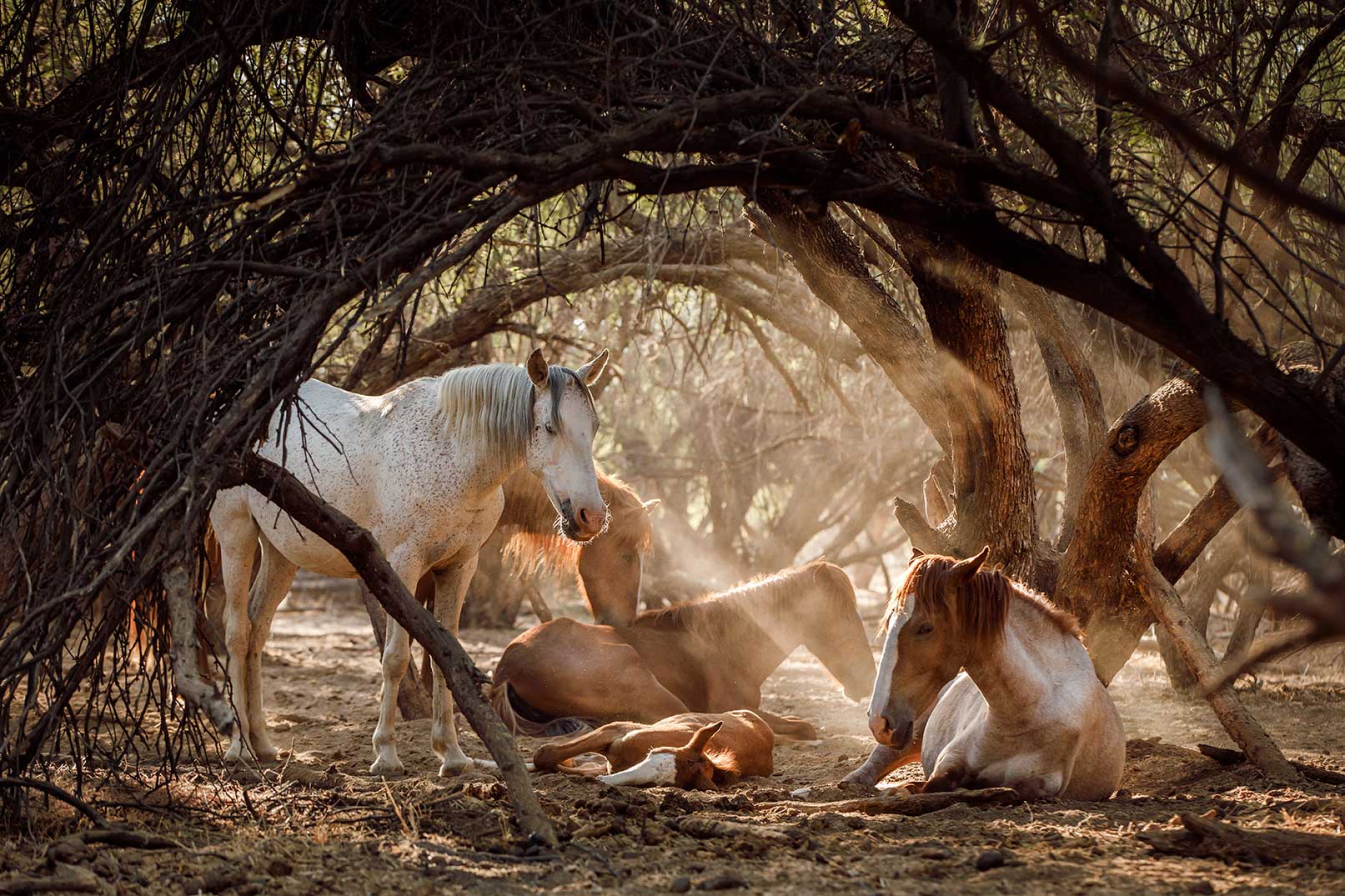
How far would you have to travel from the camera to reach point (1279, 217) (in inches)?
263

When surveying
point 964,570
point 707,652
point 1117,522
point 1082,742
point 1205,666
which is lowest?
point 1082,742

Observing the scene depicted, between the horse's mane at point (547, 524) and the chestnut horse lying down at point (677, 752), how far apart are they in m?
1.88

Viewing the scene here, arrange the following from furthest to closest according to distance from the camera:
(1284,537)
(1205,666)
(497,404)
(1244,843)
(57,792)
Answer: (497,404) < (1205,666) < (1244,843) < (57,792) < (1284,537)

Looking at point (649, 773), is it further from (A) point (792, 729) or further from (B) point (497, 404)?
(A) point (792, 729)

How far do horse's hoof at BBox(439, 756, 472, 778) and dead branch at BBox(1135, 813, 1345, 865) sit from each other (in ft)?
10.5

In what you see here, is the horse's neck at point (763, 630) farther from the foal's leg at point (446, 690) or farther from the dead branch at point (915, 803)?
the dead branch at point (915, 803)

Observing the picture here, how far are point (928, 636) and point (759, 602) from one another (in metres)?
2.79

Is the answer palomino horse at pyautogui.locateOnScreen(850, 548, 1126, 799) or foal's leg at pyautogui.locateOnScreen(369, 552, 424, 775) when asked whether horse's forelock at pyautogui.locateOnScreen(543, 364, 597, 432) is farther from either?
palomino horse at pyautogui.locateOnScreen(850, 548, 1126, 799)

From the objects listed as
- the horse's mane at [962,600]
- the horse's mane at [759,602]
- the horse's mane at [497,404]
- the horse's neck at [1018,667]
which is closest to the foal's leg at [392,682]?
the horse's mane at [497,404]

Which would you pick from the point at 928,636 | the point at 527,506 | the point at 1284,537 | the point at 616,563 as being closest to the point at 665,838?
the point at 928,636

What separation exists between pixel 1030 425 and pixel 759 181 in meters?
10.1

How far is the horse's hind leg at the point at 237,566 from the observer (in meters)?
6.43

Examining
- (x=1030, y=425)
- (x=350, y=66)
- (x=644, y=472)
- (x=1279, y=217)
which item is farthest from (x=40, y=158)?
(x=644, y=472)

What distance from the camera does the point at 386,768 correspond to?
554 centimetres
